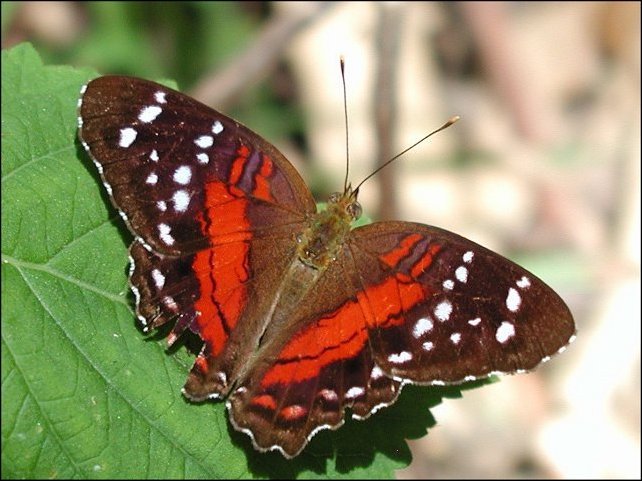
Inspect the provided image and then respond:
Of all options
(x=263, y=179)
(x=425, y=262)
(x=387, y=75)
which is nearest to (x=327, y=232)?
(x=263, y=179)

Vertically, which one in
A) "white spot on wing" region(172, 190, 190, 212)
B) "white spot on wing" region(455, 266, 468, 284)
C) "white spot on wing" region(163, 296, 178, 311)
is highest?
"white spot on wing" region(172, 190, 190, 212)

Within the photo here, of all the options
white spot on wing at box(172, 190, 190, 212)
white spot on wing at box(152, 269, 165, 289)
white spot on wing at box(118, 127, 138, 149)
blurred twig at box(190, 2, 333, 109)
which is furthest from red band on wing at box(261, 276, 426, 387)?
blurred twig at box(190, 2, 333, 109)

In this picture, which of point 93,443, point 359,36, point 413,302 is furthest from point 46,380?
point 359,36

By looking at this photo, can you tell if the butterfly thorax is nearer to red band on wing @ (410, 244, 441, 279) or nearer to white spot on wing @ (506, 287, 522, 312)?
red band on wing @ (410, 244, 441, 279)

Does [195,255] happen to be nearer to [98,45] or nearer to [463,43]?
[98,45]

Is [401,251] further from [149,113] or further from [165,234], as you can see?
[149,113]

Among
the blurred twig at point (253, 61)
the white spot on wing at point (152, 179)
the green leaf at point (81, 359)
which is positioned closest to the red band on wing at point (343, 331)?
the green leaf at point (81, 359)
